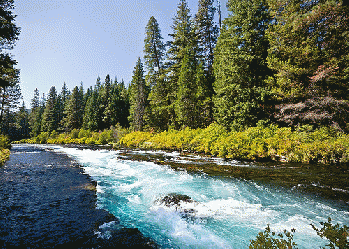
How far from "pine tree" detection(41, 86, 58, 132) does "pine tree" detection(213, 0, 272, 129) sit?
67801mm

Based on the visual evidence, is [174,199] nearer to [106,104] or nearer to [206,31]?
[206,31]

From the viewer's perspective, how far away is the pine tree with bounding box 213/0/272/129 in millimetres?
15391

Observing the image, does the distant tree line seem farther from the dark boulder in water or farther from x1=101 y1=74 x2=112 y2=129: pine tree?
x1=101 y1=74 x2=112 y2=129: pine tree

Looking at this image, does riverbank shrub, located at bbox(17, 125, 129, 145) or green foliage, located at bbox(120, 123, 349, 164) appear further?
riverbank shrub, located at bbox(17, 125, 129, 145)

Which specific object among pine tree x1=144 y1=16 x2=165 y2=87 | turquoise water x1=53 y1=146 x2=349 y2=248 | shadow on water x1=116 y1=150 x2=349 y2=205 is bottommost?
turquoise water x1=53 y1=146 x2=349 y2=248

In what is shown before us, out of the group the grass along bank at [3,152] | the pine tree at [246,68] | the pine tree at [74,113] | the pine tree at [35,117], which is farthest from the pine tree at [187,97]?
the pine tree at [35,117]

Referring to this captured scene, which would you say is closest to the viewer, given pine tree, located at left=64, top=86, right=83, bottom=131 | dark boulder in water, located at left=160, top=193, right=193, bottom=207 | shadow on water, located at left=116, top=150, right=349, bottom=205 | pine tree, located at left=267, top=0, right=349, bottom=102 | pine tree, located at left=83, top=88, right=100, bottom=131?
dark boulder in water, located at left=160, top=193, right=193, bottom=207

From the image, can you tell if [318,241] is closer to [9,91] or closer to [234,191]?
[234,191]

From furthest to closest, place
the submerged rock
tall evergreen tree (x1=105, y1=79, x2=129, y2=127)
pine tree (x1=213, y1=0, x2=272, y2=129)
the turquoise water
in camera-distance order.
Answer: tall evergreen tree (x1=105, y1=79, x2=129, y2=127)
pine tree (x1=213, y1=0, x2=272, y2=129)
the submerged rock
the turquoise water

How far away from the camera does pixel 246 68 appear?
16.2 meters

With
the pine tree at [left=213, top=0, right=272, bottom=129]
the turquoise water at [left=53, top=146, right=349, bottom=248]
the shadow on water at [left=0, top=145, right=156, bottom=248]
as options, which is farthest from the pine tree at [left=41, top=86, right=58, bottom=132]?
the turquoise water at [left=53, top=146, right=349, bottom=248]

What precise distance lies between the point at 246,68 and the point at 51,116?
236 feet

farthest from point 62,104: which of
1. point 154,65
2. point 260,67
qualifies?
point 260,67

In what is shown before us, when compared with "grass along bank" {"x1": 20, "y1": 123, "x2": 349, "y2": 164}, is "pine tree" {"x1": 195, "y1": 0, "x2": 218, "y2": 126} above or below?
above
